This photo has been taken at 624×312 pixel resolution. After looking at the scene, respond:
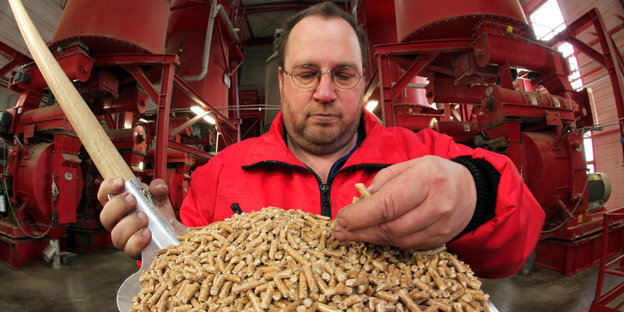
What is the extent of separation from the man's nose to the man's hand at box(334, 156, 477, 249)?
0.76 m

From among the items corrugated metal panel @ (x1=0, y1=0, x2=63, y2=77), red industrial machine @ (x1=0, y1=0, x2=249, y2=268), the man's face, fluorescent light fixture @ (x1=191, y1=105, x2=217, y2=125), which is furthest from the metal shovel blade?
corrugated metal panel @ (x1=0, y1=0, x2=63, y2=77)

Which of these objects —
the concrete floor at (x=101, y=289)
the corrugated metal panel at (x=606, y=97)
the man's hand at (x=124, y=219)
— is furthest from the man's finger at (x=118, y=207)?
the corrugated metal panel at (x=606, y=97)

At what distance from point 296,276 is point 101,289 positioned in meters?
4.06

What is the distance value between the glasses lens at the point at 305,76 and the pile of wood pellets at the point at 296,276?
86cm

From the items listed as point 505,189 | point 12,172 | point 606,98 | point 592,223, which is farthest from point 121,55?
point 606,98

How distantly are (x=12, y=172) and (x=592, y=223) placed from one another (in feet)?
28.3

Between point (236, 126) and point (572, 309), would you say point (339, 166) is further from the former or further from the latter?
point (236, 126)

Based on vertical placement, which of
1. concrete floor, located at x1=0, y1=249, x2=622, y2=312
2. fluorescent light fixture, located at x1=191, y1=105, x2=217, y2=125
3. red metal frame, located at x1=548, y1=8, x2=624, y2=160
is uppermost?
red metal frame, located at x1=548, y1=8, x2=624, y2=160

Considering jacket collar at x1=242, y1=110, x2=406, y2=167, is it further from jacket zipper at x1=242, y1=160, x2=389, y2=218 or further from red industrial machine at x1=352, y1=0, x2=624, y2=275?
red industrial machine at x1=352, y1=0, x2=624, y2=275

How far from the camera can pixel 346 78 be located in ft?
4.95

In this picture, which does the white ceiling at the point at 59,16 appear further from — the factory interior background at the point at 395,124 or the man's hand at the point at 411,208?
the man's hand at the point at 411,208

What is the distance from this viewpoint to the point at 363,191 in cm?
76

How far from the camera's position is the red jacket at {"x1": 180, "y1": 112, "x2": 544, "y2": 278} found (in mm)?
1168

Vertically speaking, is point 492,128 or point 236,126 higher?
point 236,126
